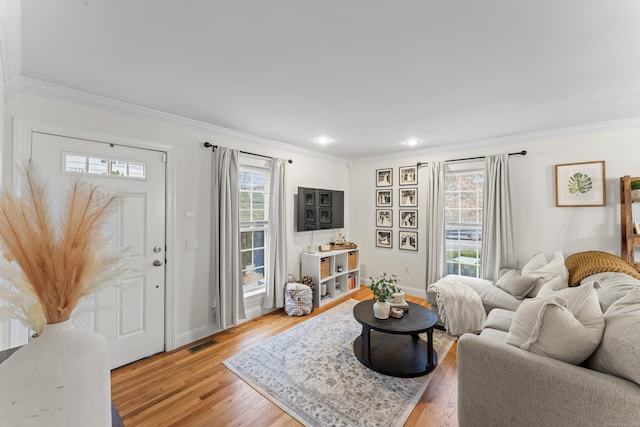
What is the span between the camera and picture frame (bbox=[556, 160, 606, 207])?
321 centimetres

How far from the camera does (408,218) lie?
15.3ft

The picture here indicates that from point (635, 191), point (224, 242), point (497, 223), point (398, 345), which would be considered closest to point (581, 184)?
point (635, 191)

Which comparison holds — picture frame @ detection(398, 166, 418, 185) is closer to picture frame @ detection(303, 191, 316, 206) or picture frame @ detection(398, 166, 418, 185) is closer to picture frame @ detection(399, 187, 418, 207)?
picture frame @ detection(399, 187, 418, 207)

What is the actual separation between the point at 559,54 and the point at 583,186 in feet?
7.55

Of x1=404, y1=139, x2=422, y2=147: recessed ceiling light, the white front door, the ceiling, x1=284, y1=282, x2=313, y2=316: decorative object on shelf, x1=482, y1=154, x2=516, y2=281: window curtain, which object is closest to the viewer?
the ceiling

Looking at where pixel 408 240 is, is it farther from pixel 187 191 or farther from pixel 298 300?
pixel 187 191

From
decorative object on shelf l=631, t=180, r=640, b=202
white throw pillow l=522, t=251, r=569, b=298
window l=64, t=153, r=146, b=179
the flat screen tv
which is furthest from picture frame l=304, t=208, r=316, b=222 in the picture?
decorative object on shelf l=631, t=180, r=640, b=202

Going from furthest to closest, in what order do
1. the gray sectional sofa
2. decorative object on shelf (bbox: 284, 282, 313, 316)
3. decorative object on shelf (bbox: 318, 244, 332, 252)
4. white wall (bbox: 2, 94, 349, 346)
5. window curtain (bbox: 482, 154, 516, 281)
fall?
decorative object on shelf (bbox: 318, 244, 332, 252)
decorative object on shelf (bbox: 284, 282, 313, 316)
window curtain (bbox: 482, 154, 516, 281)
white wall (bbox: 2, 94, 349, 346)
the gray sectional sofa

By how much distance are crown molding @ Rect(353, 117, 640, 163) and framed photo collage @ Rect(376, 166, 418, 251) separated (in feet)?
1.27

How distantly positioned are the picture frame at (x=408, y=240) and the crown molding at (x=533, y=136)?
1.32 metres

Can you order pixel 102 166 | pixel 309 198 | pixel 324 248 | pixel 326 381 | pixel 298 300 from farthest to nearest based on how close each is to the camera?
pixel 324 248 < pixel 309 198 < pixel 298 300 < pixel 102 166 < pixel 326 381

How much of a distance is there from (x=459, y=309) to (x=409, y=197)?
2053 millimetres

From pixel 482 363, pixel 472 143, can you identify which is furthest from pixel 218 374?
pixel 472 143

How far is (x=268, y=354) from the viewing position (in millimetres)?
2758
